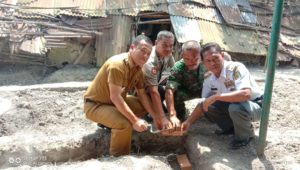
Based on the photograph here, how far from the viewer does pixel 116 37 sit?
9.08 meters

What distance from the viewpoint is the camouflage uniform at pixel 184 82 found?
14.7ft

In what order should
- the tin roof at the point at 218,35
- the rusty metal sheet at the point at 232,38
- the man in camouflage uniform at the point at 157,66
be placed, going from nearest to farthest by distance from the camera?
the man in camouflage uniform at the point at 157,66
the tin roof at the point at 218,35
the rusty metal sheet at the point at 232,38

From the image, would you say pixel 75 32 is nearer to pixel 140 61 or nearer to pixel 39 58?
pixel 39 58

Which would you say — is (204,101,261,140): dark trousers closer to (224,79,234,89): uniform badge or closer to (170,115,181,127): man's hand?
(224,79,234,89): uniform badge

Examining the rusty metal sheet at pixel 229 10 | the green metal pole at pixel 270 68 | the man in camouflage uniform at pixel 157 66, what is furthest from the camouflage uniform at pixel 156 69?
the rusty metal sheet at pixel 229 10

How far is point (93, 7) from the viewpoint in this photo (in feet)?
30.1

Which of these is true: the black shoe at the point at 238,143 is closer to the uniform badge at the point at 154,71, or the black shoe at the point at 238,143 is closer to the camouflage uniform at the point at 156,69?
the camouflage uniform at the point at 156,69

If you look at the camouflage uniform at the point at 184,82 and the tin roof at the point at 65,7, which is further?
the tin roof at the point at 65,7

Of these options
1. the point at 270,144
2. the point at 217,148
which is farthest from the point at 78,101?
the point at 270,144

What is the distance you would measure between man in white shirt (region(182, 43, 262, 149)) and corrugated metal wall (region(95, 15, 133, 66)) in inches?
199

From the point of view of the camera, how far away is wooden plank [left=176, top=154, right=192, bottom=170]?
416cm

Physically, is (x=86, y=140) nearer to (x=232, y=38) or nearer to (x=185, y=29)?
(x=185, y=29)

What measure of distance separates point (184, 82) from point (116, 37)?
15.7ft

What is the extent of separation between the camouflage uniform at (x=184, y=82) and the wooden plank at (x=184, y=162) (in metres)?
0.65
